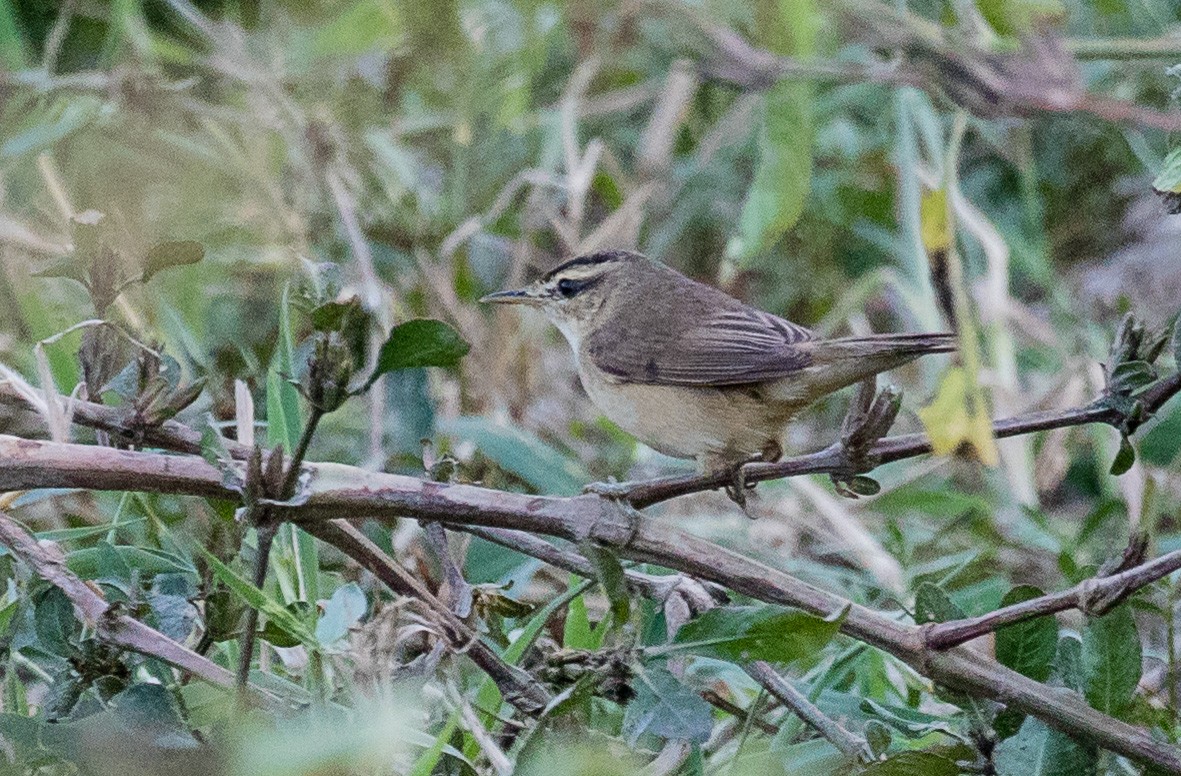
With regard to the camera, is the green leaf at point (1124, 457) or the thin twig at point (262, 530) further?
the green leaf at point (1124, 457)

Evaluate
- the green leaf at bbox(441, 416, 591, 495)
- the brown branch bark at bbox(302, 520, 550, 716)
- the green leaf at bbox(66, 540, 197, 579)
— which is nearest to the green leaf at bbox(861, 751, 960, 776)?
the brown branch bark at bbox(302, 520, 550, 716)

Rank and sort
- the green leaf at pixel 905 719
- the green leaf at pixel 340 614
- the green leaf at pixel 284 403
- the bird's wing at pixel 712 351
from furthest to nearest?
the bird's wing at pixel 712 351
the green leaf at pixel 284 403
the green leaf at pixel 905 719
the green leaf at pixel 340 614

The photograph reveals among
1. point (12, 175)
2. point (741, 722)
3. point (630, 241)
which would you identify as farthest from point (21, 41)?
point (741, 722)

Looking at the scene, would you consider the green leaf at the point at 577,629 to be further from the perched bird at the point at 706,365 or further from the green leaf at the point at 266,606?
the green leaf at the point at 266,606

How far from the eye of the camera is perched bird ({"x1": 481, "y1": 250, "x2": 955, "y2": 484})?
7.59 ft

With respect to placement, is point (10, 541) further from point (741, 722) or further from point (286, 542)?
point (741, 722)

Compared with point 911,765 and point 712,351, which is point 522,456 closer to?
point 712,351

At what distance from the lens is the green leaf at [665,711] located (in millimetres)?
1445

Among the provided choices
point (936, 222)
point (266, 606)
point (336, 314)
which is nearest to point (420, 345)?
point (336, 314)

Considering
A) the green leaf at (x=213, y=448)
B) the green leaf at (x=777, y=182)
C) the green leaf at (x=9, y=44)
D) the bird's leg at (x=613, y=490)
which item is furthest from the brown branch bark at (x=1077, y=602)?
the green leaf at (x=9, y=44)

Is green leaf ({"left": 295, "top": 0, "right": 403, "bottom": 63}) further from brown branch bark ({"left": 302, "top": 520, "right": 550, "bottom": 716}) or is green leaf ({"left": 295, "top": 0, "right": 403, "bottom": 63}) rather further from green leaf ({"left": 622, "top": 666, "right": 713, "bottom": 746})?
green leaf ({"left": 622, "top": 666, "right": 713, "bottom": 746})

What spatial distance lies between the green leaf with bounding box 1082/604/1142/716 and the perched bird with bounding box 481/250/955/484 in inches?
20.2

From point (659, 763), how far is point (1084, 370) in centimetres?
251

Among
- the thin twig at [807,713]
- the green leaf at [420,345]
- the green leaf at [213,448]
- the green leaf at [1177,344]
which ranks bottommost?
the thin twig at [807,713]
